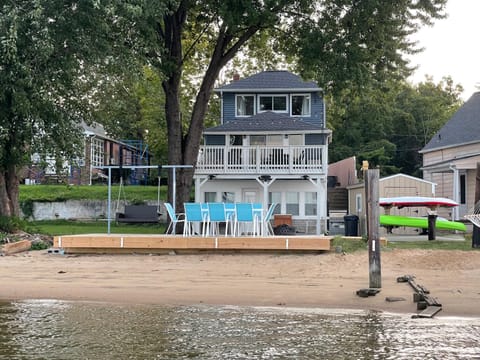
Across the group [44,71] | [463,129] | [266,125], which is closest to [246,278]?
[44,71]

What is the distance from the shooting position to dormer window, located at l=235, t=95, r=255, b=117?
3030 centimetres

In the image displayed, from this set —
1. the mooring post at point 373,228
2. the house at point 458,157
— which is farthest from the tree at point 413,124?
the mooring post at point 373,228

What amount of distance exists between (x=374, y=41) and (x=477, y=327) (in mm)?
13892

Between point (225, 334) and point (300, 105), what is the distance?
23.4 meters

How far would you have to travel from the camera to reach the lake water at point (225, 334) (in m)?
7.01

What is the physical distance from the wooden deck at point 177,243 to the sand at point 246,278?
9.5 inches

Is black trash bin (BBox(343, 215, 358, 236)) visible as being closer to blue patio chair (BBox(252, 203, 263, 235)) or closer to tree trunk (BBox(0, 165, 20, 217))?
blue patio chair (BBox(252, 203, 263, 235))

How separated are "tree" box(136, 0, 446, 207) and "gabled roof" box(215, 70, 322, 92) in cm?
650

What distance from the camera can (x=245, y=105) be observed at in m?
30.5

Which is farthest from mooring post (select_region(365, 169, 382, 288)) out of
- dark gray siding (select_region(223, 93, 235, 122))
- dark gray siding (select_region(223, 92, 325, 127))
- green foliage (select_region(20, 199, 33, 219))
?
green foliage (select_region(20, 199, 33, 219))

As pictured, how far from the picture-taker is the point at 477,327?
812 centimetres

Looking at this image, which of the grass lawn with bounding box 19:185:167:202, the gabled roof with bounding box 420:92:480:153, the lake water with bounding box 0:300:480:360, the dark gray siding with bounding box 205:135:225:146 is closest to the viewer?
the lake water with bounding box 0:300:480:360

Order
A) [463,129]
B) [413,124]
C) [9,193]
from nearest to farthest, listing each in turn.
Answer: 1. [9,193]
2. [463,129]
3. [413,124]

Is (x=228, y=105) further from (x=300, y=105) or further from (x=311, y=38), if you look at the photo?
(x=311, y=38)
